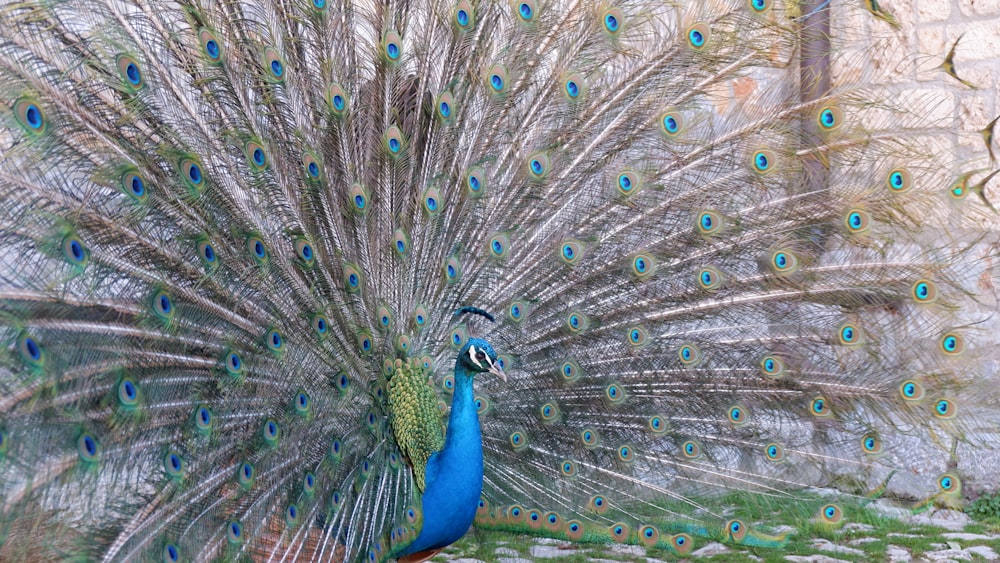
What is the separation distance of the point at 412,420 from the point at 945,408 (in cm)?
179

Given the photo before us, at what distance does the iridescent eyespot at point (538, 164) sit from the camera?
9.76 feet

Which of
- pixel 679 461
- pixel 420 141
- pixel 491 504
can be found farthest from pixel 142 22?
pixel 679 461

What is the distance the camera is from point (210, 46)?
2.38 metres

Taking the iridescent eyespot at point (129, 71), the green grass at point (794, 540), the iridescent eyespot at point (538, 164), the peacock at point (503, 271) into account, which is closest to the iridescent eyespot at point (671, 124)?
the peacock at point (503, 271)

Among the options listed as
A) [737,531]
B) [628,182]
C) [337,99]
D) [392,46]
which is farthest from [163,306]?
[737,531]

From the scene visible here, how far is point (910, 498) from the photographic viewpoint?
14.4 feet

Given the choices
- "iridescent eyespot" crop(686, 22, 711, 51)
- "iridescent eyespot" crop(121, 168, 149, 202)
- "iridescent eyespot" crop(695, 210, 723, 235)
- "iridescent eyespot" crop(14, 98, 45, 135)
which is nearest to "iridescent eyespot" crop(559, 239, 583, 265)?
"iridescent eyespot" crop(695, 210, 723, 235)

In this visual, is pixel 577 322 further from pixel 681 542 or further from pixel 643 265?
pixel 681 542

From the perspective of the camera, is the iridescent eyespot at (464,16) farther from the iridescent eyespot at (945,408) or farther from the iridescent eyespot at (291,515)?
the iridescent eyespot at (945,408)

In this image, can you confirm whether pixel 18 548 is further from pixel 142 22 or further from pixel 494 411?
pixel 494 411

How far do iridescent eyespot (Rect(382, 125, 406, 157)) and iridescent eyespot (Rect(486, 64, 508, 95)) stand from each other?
347 millimetres

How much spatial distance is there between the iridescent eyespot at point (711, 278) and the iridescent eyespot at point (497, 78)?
0.94 metres

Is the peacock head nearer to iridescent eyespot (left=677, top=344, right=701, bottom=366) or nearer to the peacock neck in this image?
the peacock neck

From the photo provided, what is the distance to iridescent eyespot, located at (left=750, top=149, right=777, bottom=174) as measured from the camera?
2902mm
